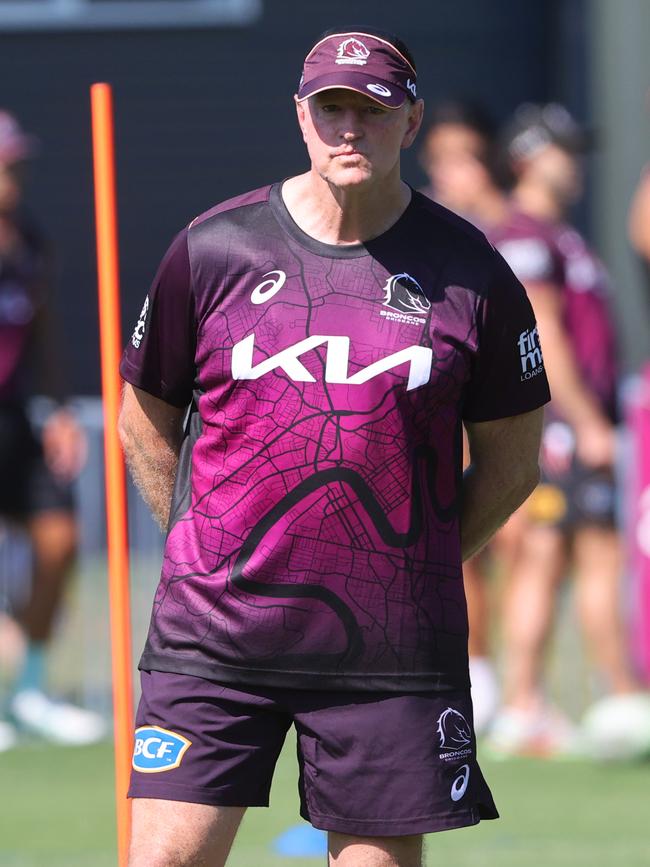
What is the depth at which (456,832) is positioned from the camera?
258 inches

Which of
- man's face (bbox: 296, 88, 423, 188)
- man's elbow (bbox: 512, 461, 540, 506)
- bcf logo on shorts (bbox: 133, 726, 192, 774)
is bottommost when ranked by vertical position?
bcf logo on shorts (bbox: 133, 726, 192, 774)

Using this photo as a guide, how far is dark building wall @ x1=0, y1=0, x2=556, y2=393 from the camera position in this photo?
51.5 ft

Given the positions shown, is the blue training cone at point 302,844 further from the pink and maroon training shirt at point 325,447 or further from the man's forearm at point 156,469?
the pink and maroon training shirt at point 325,447

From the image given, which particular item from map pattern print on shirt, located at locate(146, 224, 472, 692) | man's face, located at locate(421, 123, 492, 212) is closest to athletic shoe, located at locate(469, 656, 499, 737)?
man's face, located at locate(421, 123, 492, 212)

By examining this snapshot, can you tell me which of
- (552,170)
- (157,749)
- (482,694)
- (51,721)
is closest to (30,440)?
(51,721)

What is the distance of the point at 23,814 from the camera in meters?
6.84

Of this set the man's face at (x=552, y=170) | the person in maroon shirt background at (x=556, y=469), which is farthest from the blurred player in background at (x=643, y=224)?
the man's face at (x=552, y=170)

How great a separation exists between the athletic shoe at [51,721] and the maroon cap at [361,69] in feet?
16.2

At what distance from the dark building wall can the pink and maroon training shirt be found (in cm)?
1186

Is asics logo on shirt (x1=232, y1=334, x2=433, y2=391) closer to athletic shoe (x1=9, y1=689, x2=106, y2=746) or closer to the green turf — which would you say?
the green turf

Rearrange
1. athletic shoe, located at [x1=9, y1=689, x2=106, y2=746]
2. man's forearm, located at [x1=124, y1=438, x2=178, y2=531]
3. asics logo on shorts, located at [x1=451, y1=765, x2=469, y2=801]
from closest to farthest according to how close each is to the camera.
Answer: asics logo on shorts, located at [x1=451, y1=765, x2=469, y2=801] < man's forearm, located at [x1=124, y1=438, x2=178, y2=531] < athletic shoe, located at [x1=9, y1=689, x2=106, y2=746]

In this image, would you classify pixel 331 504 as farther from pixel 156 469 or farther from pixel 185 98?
pixel 185 98

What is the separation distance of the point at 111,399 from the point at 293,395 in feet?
2.82

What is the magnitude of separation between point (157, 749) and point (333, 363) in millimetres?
940
